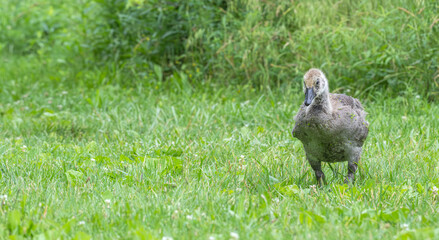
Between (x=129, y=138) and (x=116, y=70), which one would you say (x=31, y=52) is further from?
(x=129, y=138)

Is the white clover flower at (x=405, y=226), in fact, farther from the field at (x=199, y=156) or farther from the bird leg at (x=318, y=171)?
the bird leg at (x=318, y=171)

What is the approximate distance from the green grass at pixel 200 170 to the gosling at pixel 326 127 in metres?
0.23

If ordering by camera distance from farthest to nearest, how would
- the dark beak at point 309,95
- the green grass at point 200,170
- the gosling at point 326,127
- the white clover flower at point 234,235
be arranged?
the gosling at point 326,127 < the dark beak at point 309,95 < the green grass at point 200,170 < the white clover flower at point 234,235

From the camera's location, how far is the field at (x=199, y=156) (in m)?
3.22

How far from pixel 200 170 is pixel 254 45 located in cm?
360

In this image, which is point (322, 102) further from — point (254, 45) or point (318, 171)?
point (254, 45)

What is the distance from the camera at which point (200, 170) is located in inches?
174

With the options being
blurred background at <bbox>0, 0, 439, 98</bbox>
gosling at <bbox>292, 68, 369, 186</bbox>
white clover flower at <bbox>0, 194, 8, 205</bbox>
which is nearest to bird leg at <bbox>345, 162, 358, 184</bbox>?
gosling at <bbox>292, 68, 369, 186</bbox>

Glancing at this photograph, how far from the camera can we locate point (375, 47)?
689cm

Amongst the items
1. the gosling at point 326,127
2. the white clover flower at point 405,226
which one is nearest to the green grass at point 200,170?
the white clover flower at point 405,226

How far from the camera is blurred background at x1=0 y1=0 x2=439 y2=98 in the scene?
22.6 feet

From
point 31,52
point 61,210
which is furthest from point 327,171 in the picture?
point 31,52

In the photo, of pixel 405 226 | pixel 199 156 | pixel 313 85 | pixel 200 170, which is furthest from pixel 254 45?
pixel 405 226

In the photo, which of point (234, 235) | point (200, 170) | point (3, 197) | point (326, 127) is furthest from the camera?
point (200, 170)
